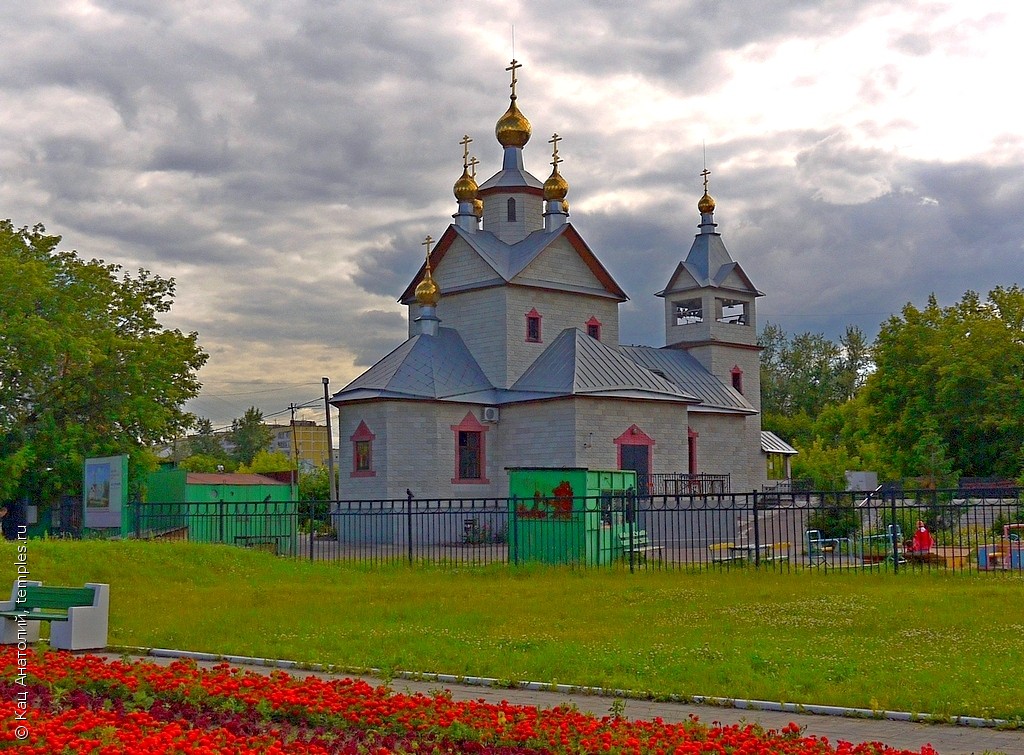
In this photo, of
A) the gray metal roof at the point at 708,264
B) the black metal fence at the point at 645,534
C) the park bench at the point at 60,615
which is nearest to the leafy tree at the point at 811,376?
the gray metal roof at the point at 708,264

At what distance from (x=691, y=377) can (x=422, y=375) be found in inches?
444

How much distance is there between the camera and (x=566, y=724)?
6.79 m

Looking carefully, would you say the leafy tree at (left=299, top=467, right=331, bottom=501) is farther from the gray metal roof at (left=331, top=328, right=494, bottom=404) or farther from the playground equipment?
the playground equipment

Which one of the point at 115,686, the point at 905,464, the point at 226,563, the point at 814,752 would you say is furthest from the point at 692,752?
the point at 905,464

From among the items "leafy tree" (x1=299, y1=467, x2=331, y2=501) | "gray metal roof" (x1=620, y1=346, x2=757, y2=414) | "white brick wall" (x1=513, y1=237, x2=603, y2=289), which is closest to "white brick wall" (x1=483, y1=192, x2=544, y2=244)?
"white brick wall" (x1=513, y1=237, x2=603, y2=289)

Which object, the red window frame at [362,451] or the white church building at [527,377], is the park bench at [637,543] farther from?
the red window frame at [362,451]

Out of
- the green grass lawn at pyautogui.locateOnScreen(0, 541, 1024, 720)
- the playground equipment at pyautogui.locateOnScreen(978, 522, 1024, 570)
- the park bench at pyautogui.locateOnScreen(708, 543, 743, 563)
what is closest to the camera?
the green grass lawn at pyautogui.locateOnScreen(0, 541, 1024, 720)

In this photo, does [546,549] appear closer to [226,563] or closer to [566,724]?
[226,563]

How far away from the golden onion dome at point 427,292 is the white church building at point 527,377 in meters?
0.05

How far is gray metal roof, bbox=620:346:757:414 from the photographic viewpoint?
3956cm

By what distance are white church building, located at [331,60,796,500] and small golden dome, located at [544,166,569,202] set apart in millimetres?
54

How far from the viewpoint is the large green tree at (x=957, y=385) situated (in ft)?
138

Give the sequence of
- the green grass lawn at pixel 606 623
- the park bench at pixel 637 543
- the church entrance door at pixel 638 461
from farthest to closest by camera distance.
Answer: the church entrance door at pixel 638 461
the park bench at pixel 637 543
the green grass lawn at pixel 606 623

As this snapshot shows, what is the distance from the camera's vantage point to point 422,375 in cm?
3400
